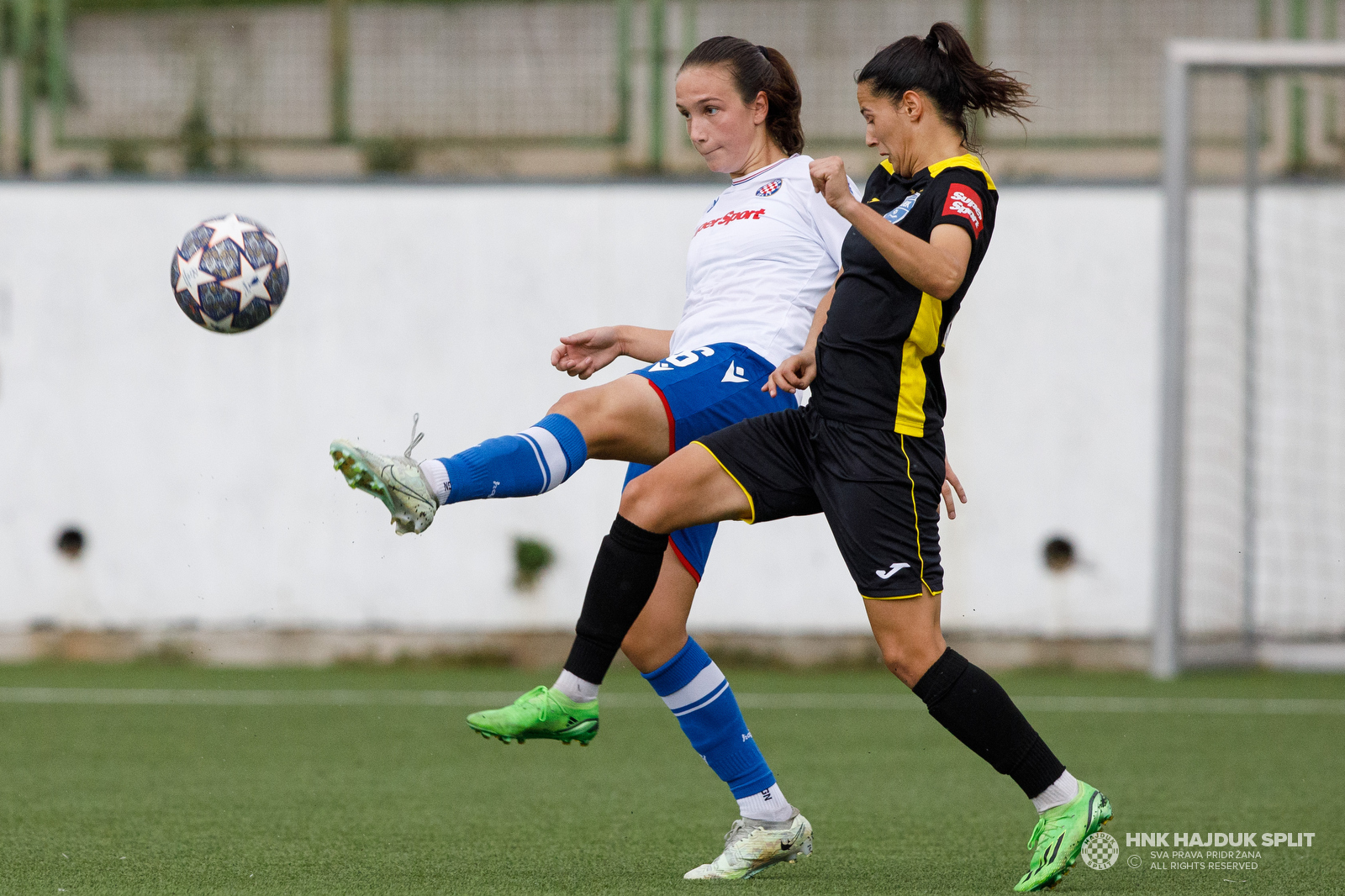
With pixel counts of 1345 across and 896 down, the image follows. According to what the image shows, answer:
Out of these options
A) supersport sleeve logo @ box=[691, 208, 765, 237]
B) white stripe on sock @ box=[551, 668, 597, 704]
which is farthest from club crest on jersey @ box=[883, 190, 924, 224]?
white stripe on sock @ box=[551, 668, 597, 704]

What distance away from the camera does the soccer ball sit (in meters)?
4.16

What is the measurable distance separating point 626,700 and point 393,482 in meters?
4.70

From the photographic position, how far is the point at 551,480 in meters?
3.59

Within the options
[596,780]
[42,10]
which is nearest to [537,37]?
[42,10]

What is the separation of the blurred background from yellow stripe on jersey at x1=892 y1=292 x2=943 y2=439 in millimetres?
5445

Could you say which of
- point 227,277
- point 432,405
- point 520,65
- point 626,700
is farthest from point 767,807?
point 520,65

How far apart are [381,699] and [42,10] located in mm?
5239

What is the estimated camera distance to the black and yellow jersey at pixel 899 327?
3.54 m

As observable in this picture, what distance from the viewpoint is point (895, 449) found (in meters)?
3.55

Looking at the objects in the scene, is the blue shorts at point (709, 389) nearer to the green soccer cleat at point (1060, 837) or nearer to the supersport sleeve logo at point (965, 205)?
the supersport sleeve logo at point (965, 205)

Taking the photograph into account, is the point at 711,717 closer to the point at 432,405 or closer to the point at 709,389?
the point at 709,389

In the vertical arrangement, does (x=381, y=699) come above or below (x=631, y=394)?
below

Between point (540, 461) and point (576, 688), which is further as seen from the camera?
point (576, 688)

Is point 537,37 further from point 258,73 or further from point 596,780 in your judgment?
point 596,780
